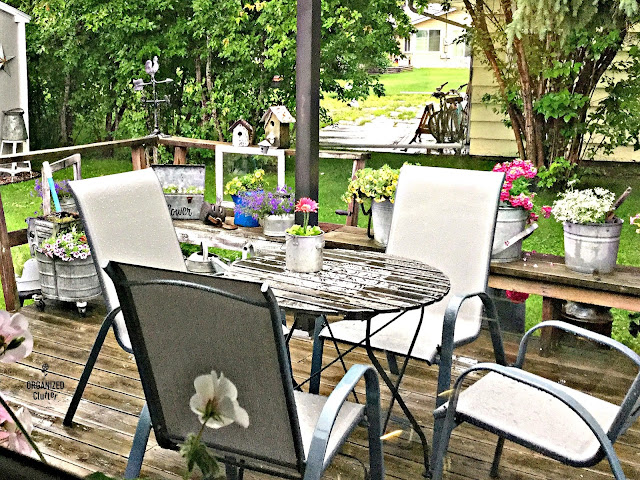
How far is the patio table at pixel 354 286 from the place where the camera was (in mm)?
2047

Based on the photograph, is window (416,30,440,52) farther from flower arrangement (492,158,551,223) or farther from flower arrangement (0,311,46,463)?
flower arrangement (0,311,46,463)

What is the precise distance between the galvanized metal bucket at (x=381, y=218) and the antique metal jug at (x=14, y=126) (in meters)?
3.77

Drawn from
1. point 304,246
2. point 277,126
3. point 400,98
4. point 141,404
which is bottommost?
point 141,404

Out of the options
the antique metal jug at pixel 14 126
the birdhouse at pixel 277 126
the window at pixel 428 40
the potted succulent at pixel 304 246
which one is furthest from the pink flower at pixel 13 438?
the antique metal jug at pixel 14 126

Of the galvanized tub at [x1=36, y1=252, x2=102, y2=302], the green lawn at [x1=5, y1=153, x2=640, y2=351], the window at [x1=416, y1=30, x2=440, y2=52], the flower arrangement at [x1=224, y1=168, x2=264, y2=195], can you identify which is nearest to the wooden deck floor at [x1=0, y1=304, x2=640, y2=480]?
the galvanized tub at [x1=36, y1=252, x2=102, y2=302]

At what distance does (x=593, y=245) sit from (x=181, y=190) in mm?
2155

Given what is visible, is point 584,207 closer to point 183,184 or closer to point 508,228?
point 508,228

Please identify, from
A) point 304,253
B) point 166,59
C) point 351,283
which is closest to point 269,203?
point 304,253

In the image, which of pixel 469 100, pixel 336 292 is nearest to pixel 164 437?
pixel 336 292

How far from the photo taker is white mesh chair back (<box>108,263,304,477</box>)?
4.72 feet

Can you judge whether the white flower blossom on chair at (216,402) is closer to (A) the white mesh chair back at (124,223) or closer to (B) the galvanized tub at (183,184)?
(A) the white mesh chair back at (124,223)

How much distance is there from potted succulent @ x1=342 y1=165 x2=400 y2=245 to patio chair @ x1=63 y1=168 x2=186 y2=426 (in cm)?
99

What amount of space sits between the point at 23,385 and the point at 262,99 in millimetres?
3714

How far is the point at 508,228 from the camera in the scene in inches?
128
